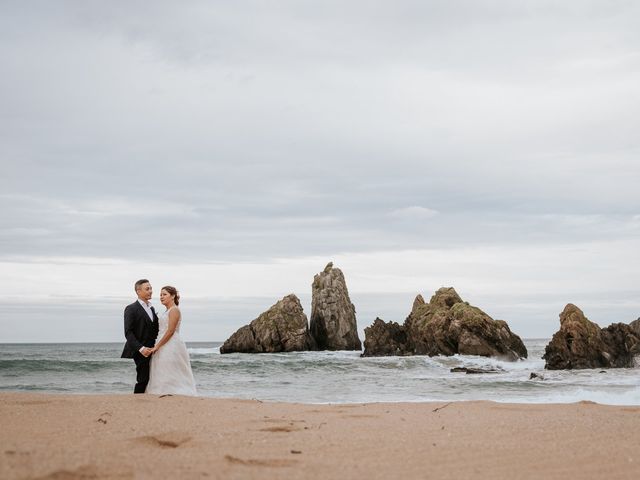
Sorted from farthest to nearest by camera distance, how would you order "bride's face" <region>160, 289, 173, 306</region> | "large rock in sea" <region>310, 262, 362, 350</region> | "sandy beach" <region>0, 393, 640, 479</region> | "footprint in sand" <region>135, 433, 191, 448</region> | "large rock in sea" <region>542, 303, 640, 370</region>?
"large rock in sea" <region>310, 262, 362, 350</region>
"large rock in sea" <region>542, 303, 640, 370</region>
"bride's face" <region>160, 289, 173, 306</region>
"footprint in sand" <region>135, 433, 191, 448</region>
"sandy beach" <region>0, 393, 640, 479</region>

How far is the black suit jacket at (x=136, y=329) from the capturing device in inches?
351

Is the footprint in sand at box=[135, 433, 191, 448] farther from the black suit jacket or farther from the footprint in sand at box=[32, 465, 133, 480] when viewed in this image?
the black suit jacket

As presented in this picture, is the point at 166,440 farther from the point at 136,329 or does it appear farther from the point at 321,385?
the point at 321,385

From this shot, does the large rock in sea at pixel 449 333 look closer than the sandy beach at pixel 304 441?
No

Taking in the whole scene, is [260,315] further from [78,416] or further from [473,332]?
[78,416]

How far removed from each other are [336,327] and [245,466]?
6467cm

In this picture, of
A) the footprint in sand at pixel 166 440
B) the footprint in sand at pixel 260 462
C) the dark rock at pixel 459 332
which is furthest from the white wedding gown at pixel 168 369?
the dark rock at pixel 459 332

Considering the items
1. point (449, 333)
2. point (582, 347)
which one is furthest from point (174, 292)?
point (449, 333)

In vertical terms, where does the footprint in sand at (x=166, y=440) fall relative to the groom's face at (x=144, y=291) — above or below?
below

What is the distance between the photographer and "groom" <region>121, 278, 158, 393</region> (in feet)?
29.3

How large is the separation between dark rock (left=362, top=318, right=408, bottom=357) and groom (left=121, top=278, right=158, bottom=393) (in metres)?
43.2

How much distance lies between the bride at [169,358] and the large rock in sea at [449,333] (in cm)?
3643

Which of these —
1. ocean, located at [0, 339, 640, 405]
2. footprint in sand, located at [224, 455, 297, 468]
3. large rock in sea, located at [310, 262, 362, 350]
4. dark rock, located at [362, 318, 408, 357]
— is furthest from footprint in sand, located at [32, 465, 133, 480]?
large rock in sea, located at [310, 262, 362, 350]

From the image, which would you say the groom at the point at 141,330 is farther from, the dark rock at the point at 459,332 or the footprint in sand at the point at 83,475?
the dark rock at the point at 459,332
